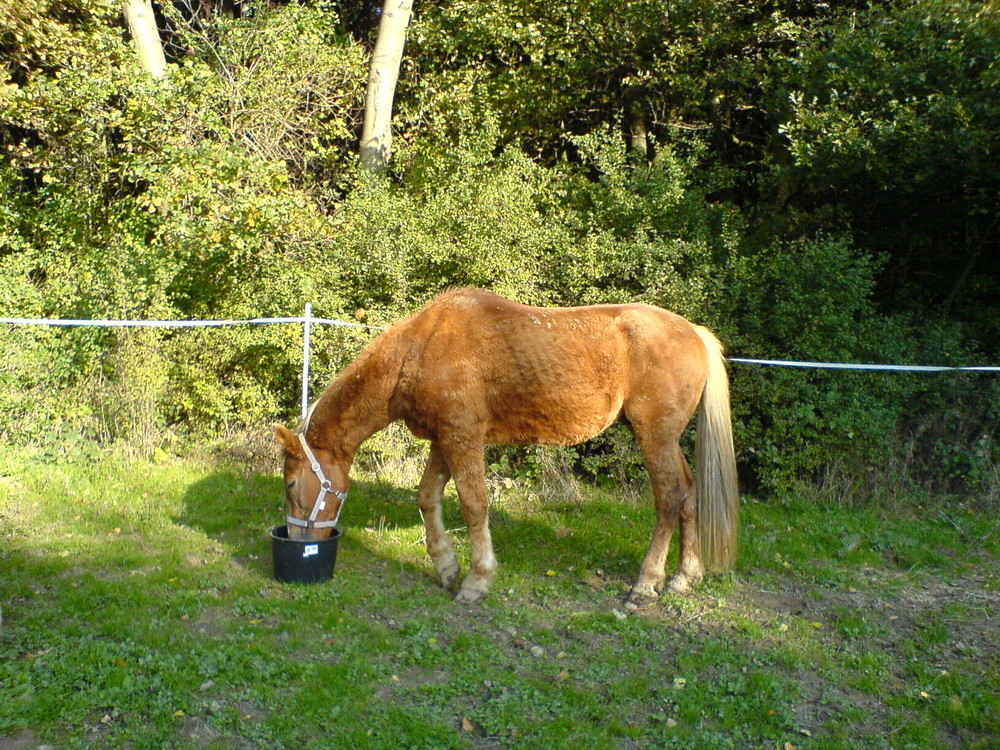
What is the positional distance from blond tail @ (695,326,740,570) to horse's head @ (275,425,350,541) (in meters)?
2.53

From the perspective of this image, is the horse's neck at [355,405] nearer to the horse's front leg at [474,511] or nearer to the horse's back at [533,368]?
the horse's back at [533,368]

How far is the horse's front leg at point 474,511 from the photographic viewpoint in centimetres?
553

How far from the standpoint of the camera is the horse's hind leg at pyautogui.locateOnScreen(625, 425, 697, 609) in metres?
5.61

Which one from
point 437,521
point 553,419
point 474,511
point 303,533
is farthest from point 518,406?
point 303,533

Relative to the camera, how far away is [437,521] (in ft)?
19.2

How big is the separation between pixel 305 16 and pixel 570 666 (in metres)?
10.1

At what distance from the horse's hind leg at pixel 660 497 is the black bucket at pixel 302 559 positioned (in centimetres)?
210

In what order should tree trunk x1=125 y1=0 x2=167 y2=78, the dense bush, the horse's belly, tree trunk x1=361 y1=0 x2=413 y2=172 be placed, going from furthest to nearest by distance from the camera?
tree trunk x1=361 y1=0 x2=413 y2=172, tree trunk x1=125 y1=0 x2=167 y2=78, the dense bush, the horse's belly

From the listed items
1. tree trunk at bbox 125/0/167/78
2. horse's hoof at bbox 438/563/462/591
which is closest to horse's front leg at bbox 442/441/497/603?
horse's hoof at bbox 438/563/462/591

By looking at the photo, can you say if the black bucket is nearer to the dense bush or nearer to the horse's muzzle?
the horse's muzzle

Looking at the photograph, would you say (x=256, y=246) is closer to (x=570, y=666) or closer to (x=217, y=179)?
(x=217, y=179)

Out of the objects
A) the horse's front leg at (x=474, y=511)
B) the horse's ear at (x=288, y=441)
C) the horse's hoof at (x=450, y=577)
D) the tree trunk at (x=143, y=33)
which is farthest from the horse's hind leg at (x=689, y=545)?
the tree trunk at (x=143, y=33)

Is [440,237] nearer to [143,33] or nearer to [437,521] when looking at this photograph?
[437,521]

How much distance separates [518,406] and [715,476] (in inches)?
58.5
